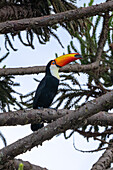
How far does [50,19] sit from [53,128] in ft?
6.45

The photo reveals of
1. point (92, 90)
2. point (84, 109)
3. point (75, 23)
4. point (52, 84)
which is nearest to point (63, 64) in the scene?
point (52, 84)

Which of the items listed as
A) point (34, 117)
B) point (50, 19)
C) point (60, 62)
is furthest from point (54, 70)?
point (34, 117)

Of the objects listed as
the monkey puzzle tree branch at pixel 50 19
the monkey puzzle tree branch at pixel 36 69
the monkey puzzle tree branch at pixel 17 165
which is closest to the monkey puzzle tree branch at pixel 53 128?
the monkey puzzle tree branch at pixel 17 165

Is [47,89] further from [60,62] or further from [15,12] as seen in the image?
[15,12]

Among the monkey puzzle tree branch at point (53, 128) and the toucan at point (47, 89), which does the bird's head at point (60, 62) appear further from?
the monkey puzzle tree branch at point (53, 128)

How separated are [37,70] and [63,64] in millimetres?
557

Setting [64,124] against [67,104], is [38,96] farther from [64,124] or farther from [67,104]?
[64,124]

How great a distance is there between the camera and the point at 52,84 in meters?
4.81

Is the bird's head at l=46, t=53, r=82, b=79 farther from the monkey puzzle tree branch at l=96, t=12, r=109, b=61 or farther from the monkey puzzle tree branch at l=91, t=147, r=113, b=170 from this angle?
the monkey puzzle tree branch at l=91, t=147, r=113, b=170

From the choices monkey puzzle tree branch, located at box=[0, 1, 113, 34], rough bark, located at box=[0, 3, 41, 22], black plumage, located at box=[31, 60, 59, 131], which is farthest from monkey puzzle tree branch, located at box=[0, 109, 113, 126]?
rough bark, located at box=[0, 3, 41, 22]

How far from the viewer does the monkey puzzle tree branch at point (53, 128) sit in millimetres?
2541

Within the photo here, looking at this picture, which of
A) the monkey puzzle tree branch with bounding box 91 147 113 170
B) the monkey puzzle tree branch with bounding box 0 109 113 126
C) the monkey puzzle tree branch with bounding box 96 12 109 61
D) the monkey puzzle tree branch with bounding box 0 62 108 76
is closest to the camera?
the monkey puzzle tree branch with bounding box 0 109 113 126

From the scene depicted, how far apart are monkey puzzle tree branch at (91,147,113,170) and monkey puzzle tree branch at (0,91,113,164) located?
130 centimetres

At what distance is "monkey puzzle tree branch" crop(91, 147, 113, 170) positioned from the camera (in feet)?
12.4
